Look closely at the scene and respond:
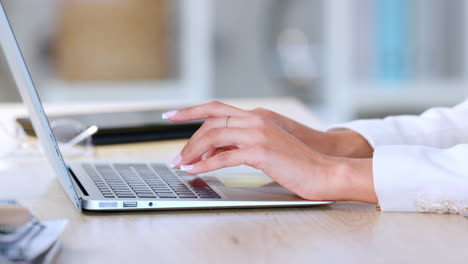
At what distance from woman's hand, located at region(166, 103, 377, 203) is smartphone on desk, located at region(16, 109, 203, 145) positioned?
48cm

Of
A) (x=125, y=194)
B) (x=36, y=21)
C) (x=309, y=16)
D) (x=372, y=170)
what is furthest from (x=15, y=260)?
(x=309, y=16)

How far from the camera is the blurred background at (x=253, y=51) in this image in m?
3.77

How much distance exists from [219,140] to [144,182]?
0.37 feet

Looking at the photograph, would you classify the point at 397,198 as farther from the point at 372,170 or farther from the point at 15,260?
the point at 15,260

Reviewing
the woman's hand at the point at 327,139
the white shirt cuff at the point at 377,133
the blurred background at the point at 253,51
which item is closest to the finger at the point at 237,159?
the woman's hand at the point at 327,139

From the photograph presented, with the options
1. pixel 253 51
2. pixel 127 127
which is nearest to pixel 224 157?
pixel 127 127

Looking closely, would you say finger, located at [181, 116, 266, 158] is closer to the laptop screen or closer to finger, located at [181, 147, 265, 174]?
finger, located at [181, 147, 265, 174]

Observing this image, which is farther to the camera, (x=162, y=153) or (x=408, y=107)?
(x=408, y=107)

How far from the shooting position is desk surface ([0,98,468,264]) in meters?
0.69

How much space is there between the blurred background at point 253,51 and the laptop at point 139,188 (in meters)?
2.87

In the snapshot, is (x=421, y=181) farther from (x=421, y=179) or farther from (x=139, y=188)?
(x=139, y=188)

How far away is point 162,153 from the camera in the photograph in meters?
1.32

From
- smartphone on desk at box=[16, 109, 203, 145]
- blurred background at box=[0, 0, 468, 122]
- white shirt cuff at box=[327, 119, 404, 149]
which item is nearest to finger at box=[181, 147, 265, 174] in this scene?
white shirt cuff at box=[327, 119, 404, 149]

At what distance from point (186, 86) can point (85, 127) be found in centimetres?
258
